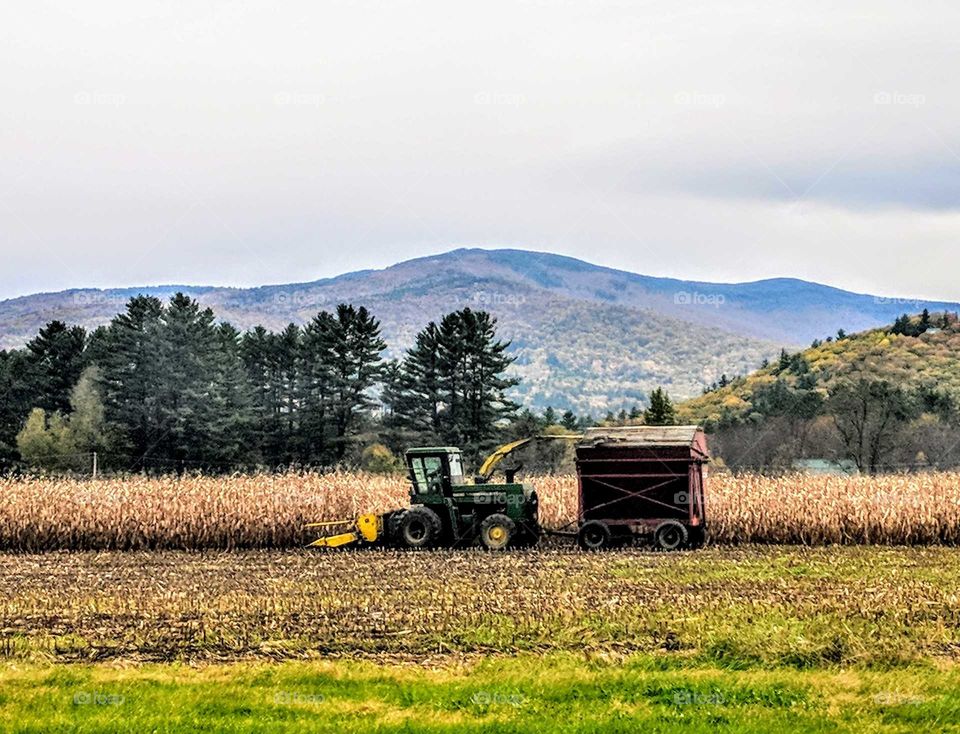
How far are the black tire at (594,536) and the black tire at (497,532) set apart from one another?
1448mm

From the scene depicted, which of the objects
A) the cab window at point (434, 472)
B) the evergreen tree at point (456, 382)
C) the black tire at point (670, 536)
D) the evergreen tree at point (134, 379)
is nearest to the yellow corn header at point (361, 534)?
the cab window at point (434, 472)

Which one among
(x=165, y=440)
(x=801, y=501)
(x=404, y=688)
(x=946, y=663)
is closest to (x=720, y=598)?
(x=946, y=663)

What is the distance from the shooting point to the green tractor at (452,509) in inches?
1025

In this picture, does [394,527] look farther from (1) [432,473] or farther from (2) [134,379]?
(2) [134,379]

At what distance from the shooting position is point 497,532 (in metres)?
25.8

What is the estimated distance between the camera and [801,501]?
2741cm

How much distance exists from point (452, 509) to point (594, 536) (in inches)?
118

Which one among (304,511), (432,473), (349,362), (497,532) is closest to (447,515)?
(432,473)

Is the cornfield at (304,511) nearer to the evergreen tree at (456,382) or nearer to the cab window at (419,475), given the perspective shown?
the cab window at (419,475)

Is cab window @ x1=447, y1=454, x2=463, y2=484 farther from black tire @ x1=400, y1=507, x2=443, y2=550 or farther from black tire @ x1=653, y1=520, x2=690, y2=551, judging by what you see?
black tire @ x1=653, y1=520, x2=690, y2=551

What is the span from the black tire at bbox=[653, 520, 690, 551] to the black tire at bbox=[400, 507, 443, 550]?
4.47 meters

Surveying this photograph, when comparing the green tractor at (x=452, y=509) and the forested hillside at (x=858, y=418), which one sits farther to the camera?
the forested hillside at (x=858, y=418)

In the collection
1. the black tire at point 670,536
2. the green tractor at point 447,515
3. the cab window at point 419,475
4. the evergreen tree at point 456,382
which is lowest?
the black tire at point 670,536

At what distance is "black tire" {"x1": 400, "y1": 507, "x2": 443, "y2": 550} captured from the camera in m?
26.0
